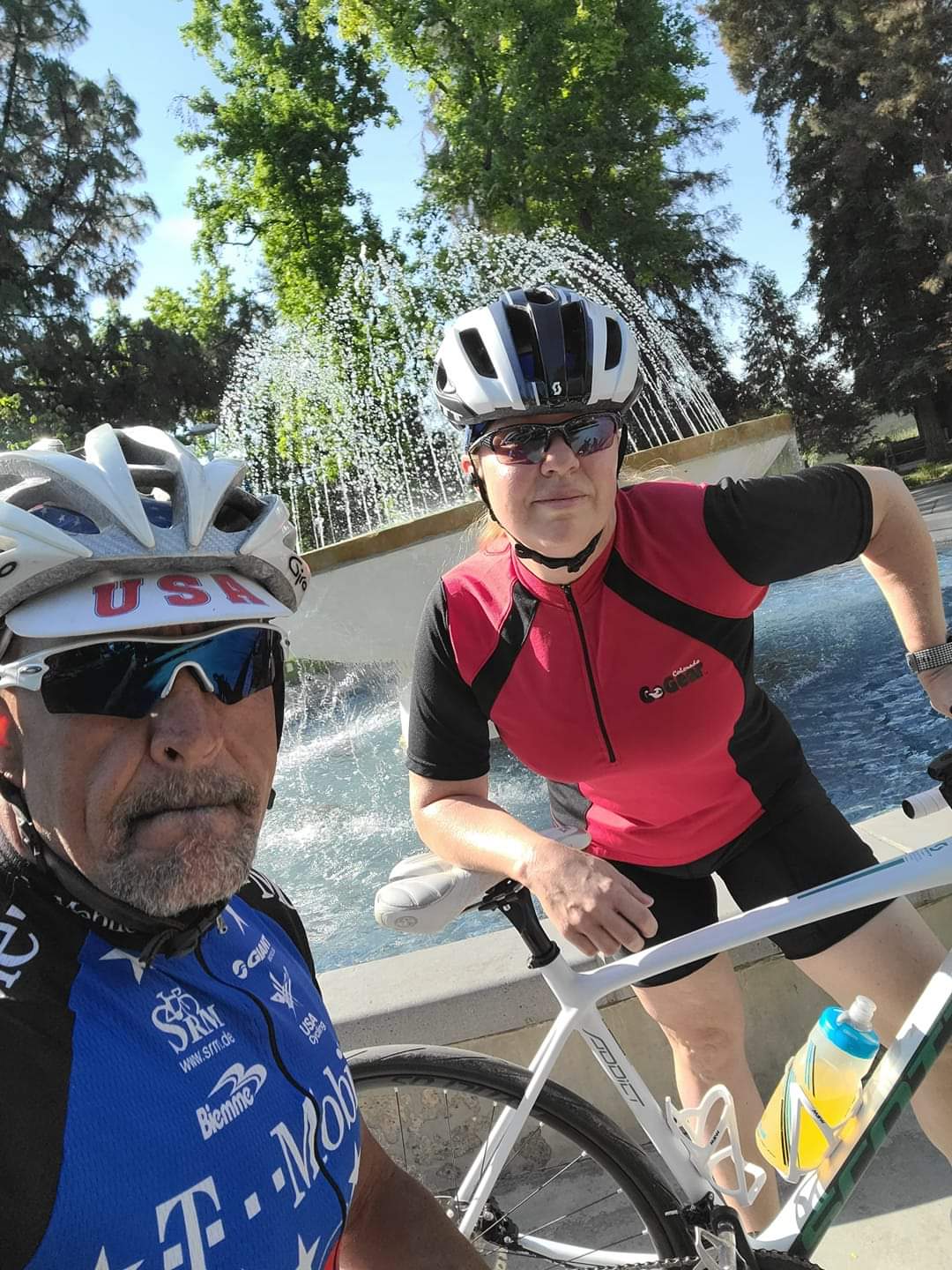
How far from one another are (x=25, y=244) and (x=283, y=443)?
10.9 meters

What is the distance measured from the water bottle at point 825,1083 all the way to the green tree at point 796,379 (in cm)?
2948

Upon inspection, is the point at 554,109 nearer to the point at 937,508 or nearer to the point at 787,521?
the point at 937,508

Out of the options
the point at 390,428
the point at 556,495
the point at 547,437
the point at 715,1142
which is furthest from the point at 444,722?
the point at 390,428

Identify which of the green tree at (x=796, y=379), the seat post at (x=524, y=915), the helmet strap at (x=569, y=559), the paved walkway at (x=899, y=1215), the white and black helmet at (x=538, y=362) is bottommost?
the paved walkway at (x=899, y=1215)

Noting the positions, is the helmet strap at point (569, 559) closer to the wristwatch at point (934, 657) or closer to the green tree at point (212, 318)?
the wristwatch at point (934, 657)

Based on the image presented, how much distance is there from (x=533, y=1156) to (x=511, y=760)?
4538 mm

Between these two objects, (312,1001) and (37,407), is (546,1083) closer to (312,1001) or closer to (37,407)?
(312,1001)

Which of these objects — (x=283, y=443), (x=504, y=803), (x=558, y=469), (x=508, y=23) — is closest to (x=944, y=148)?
(x=508, y=23)

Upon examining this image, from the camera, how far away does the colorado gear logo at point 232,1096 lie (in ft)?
3.43

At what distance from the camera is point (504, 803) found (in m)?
5.81

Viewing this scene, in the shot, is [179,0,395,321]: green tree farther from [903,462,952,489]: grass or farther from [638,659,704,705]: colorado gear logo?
[638,659,704,705]: colorado gear logo

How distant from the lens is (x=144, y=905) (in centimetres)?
110

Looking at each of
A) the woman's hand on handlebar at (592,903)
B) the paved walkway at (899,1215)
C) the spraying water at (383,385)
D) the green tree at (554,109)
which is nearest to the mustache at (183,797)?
the woman's hand on handlebar at (592,903)

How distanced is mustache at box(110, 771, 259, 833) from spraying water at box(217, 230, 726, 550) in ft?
38.2
